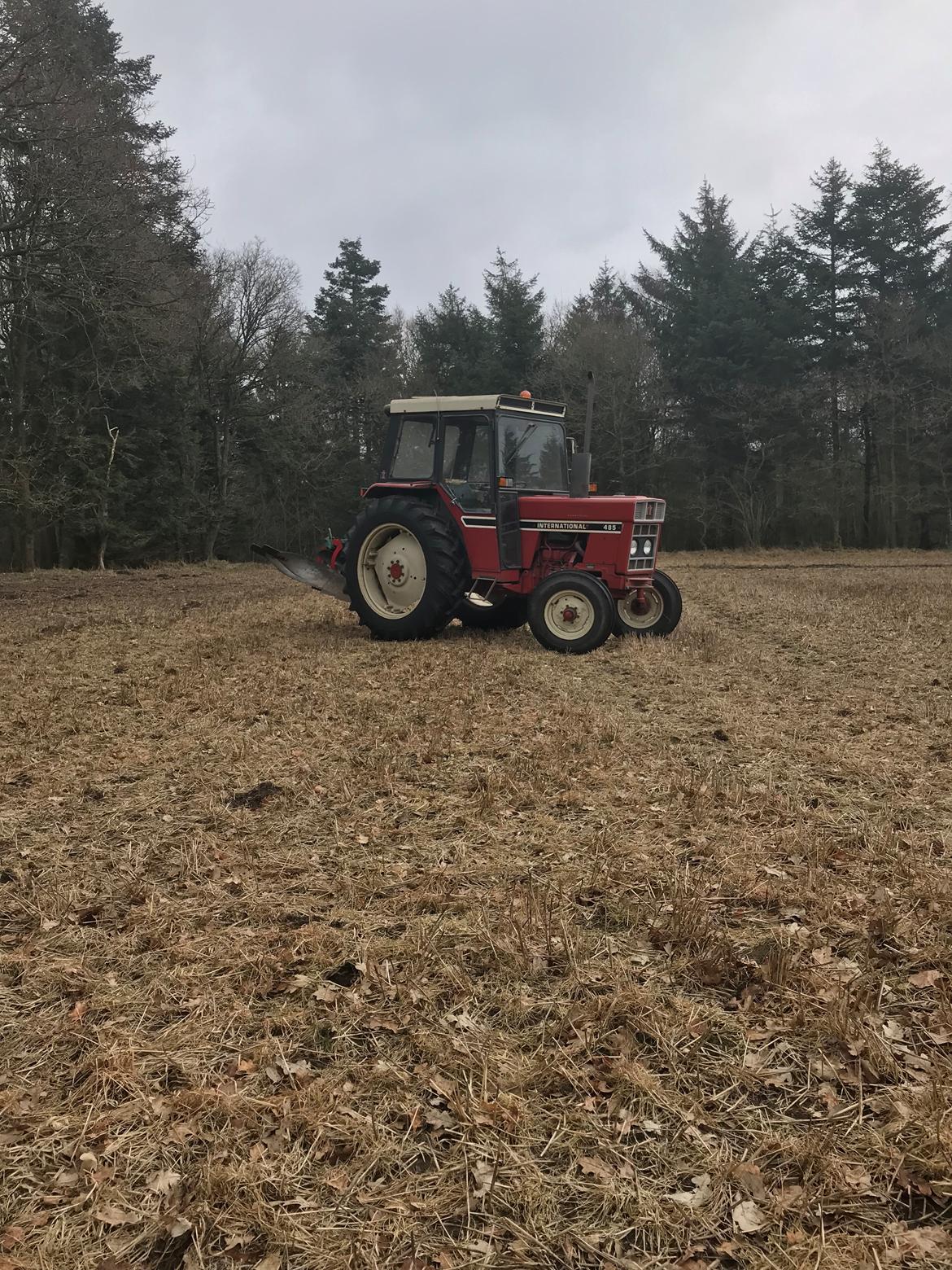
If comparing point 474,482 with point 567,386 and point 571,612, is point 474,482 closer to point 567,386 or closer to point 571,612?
point 571,612

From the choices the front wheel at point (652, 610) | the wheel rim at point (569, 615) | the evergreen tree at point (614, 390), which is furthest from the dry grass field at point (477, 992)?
the evergreen tree at point (614, 390)

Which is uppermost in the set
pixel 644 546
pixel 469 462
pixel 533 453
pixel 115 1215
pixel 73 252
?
pixel 73 252

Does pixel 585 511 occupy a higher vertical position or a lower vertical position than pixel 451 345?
lower

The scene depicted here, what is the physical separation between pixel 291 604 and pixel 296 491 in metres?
22.0

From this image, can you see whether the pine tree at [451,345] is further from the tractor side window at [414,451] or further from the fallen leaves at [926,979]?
the fallen leaves at [926,979]

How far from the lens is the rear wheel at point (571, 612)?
28.3 ft

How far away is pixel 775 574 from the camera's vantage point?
21.1 meters

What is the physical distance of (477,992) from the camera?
2787 millimetres

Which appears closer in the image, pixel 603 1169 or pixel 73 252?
pixel 603 1169

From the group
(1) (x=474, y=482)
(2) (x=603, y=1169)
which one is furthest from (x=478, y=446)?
(2) (x=603, y=1169)

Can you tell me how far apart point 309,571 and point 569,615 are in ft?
11.8

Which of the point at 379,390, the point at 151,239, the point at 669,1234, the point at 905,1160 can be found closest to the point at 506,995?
the point at 669,1234

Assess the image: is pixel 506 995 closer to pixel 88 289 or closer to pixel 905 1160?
pixel 905 1160

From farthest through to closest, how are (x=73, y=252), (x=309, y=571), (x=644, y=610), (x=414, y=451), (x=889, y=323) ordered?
(x=889, y=323) → (x=73, y=252) → (x=309, y=571) → (x=644, y=610) → (x=414, y=451)
